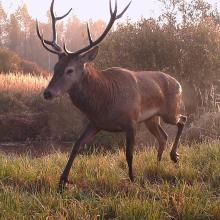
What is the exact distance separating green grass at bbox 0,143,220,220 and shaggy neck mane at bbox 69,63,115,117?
84cm

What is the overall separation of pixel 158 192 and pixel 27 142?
29.4 feet

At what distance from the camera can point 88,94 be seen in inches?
251

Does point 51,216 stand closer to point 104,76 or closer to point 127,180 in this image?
point 127,180

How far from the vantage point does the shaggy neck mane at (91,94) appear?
6.34 metres

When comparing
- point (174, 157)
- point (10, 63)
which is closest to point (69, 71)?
point (174, 157)

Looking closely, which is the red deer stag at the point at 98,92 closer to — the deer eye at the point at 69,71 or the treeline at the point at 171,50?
the deer eye at the point at 69,71

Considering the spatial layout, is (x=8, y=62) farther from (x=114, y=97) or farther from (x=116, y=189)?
(x=116, y=189)

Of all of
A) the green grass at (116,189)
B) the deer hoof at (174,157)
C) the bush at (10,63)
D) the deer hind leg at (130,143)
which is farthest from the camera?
the bush at (10,63)

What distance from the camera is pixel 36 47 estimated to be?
173 ft

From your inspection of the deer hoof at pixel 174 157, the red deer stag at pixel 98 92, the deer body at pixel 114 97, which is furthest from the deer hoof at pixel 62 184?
the deer hoof at pixel 174 157

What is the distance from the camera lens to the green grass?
16.6 ft

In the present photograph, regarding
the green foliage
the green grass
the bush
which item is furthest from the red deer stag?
the green foliage

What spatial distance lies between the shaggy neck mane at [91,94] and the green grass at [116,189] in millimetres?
843

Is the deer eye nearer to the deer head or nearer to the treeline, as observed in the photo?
the deer head
